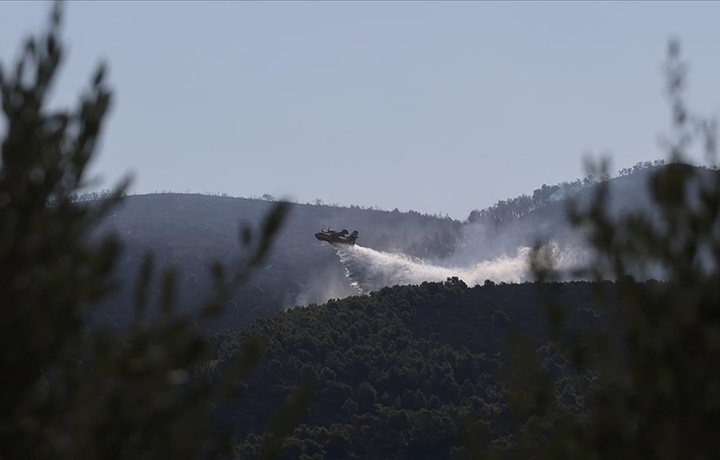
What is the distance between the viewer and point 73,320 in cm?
1001

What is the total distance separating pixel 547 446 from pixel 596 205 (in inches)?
81.8

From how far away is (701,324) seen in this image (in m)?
11.1

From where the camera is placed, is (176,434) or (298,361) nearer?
(176,434)

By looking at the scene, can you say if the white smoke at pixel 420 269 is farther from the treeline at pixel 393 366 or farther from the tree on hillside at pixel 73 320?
the tree on hillside at pixel 73 320

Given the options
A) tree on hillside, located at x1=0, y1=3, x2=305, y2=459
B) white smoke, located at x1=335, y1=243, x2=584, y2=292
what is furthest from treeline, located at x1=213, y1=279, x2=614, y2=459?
tree on hillside, located at x1=0, y1=3, x2=305, y2=459

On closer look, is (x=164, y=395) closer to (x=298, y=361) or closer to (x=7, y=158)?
(x=7, y=158)

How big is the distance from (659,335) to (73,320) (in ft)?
15.3

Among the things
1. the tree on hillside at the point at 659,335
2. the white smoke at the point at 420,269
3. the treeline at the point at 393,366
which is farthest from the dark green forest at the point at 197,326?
the white smoke at the point at 420,269

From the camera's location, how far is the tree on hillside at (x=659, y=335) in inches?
430

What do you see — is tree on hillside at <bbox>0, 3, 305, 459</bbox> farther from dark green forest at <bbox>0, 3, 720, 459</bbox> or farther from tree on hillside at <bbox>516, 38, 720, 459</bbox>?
tree on hillside at <bbox>516, 38, 720, 459</bbox>

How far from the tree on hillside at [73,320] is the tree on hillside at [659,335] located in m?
2.74

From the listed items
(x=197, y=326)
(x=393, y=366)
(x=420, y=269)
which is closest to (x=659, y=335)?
(x=197, y=326)

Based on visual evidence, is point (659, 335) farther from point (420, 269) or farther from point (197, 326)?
point (420, 269)

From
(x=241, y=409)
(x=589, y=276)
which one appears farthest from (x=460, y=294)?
(x=589, y=276)
